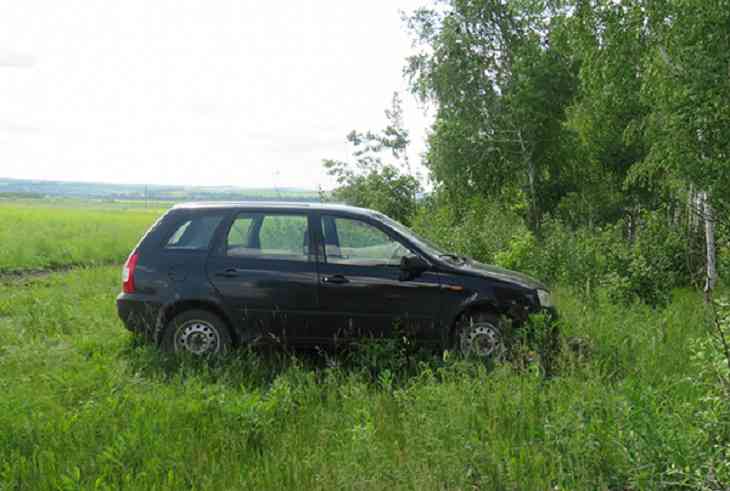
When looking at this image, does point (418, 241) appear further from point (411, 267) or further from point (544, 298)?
point (544, 298)

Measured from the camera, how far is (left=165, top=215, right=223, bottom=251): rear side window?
19.9 feet

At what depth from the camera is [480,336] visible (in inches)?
230

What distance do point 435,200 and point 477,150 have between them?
2.53 metres

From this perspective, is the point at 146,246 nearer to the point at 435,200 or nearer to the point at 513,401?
the point at 513,401

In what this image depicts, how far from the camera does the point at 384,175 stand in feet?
76.0

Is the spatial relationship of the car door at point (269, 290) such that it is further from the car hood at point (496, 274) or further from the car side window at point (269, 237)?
the car hood at point (496, 274)

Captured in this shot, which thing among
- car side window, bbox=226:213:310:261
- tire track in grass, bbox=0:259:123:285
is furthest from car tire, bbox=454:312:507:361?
tire track in grass, bbox=0:259:123:285

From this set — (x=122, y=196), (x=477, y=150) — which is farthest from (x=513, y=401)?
(x=122, y=196)

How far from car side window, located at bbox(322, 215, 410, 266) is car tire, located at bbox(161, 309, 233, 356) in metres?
1.41

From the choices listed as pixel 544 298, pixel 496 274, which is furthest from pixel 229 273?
pixel 544 298

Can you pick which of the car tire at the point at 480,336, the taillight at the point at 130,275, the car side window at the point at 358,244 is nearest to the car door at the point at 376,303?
the car side window at the point at 358,244

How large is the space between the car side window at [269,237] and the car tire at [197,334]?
2.49 ft

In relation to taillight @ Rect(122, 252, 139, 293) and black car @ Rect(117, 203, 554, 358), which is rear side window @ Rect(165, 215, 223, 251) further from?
taillight @ Rect(122, 252, 139, 293)

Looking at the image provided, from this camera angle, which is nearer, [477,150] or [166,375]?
[166,375]
